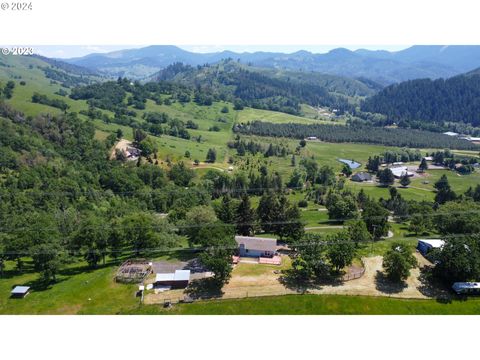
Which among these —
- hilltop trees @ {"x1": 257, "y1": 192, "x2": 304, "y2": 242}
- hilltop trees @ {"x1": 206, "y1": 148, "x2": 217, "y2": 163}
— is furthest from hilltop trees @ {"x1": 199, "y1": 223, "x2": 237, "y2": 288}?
hilltop trees @ {"x1": 206, "y1": 148, "x2": 217, "y2": 163}

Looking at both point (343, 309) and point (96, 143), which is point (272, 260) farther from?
point (96, 143)

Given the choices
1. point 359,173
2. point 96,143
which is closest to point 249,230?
point 359,173

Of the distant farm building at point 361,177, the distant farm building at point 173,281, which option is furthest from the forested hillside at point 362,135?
the distant farm building at point 173,281

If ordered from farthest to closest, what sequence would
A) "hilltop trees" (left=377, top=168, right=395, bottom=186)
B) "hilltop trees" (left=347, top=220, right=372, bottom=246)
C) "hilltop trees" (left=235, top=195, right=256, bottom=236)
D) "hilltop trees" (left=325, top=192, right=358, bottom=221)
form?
"hilltop trees" (left=377, top=168, right=395, bottom=186) → "hilltop trees" (left=325, top=192, right=358, bottom=221) → "hilltop trees" (left=235, top=195, right=256, bottom=236) → "hilltop trees" (left=347, top=220, right=372, bottom=246)

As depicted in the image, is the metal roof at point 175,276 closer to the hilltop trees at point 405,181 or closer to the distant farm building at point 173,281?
the distant farm building at point 173,281

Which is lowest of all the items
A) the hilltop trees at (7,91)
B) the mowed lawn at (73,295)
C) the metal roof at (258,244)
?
the mowed lawn at (73,295)

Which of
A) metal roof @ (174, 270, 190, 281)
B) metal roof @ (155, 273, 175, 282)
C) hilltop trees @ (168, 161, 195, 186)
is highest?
metal roof @ (174, 270, 190, 281)

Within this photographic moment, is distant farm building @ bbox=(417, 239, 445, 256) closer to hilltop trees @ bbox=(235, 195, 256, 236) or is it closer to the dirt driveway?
the dirt driveway
